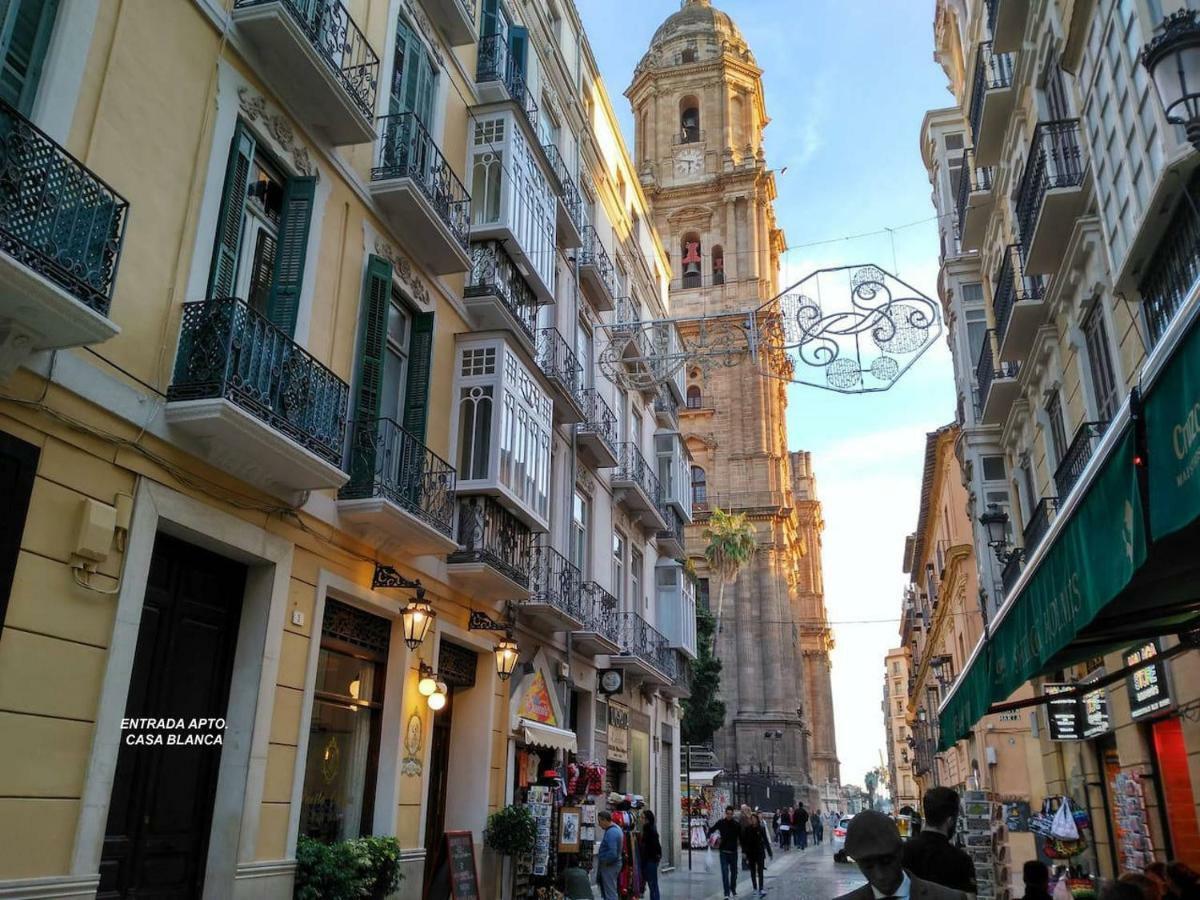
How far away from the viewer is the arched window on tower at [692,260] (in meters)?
59.9

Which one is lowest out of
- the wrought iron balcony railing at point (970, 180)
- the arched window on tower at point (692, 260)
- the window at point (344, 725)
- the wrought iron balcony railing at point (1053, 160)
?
the window at point (344, 725)

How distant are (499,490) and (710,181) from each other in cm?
5204

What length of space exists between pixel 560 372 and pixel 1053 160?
323 inches

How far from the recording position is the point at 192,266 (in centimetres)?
784

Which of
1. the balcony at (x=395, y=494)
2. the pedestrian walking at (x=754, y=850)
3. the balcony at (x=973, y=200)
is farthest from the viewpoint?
the pedestrian walking at (x=754, y=850)

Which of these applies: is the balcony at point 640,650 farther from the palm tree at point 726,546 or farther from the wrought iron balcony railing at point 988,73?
the palm tree at point 726,546

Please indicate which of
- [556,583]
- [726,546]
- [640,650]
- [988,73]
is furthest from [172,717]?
[726,546]

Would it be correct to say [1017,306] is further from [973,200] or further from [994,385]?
[973,200]

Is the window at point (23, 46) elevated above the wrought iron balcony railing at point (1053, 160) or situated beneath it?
situated beneath

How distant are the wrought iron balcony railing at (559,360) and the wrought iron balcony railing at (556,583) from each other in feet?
9.17

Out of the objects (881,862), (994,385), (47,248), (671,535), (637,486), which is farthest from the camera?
(671,535)

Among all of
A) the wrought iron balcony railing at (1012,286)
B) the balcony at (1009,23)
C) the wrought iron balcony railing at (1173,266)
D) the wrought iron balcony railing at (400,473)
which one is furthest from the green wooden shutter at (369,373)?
the balcony at (1009,23)

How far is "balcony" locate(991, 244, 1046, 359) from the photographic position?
13.7 metres

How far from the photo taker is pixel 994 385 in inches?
640
